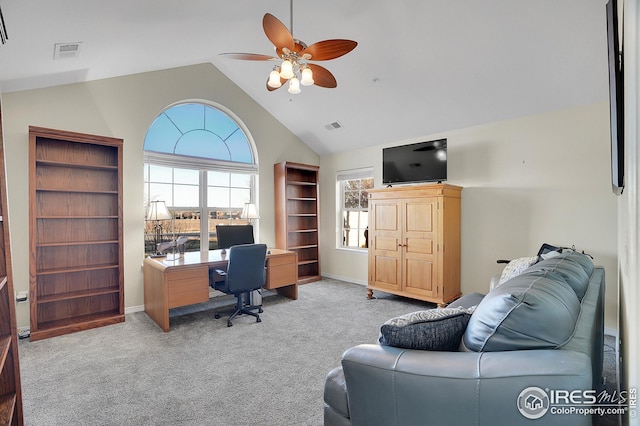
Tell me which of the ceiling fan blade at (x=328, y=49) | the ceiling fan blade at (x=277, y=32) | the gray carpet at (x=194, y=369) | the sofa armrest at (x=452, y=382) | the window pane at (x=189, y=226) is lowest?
the gray carpet at (x=194, y=369)

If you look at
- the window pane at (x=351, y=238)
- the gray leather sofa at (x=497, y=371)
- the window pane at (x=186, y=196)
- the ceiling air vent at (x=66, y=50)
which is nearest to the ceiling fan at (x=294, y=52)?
the ceiling air vent at (x=66, y=50)

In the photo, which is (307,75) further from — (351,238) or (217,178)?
(351,238)

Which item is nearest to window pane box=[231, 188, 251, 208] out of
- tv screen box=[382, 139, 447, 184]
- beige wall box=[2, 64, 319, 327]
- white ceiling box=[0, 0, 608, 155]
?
beige wall box=[2, 64, 319, 327]

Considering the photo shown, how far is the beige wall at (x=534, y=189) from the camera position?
3.29 meters

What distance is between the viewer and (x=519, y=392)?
3.24 ft

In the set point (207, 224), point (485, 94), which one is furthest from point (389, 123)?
point (207, 224)

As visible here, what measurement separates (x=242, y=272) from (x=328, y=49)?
2.42m

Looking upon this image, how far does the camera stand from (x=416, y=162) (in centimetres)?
449

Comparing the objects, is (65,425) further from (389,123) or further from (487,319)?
(389,123)

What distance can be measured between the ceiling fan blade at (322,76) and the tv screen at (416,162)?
196cm

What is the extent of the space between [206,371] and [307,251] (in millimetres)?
3627

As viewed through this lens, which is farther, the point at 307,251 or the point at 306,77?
the point at 307,251

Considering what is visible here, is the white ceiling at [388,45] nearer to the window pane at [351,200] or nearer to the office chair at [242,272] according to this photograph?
the window pane at [351,200]

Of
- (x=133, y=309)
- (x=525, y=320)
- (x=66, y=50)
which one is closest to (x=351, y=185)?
(x=133, y=309)
